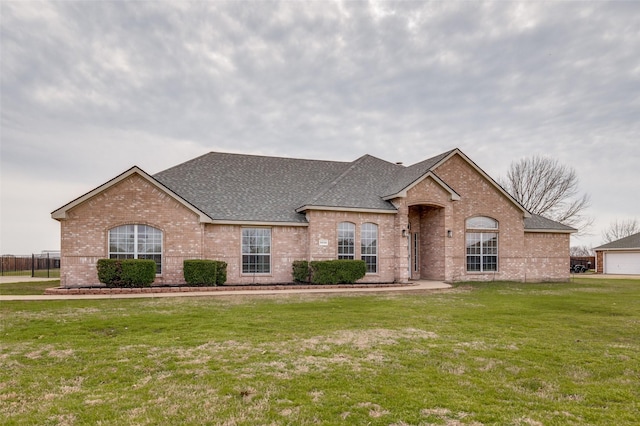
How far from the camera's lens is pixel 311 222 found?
67.5 feet

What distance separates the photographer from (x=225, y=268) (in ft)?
62.5

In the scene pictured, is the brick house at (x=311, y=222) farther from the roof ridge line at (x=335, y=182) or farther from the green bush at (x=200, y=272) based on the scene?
the green bush at (x=200, y=272)

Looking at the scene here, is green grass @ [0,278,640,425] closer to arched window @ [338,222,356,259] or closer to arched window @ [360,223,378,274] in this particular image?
arched window @ [338,222,356,259]

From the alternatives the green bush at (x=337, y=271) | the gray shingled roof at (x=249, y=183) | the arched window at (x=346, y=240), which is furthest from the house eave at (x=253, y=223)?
the green bush at (x=337, y=271)

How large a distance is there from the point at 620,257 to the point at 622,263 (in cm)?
54

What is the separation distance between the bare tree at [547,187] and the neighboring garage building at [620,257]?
4.73 metres

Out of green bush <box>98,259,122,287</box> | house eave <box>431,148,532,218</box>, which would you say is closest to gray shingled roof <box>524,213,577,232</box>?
house eave <box>431,148,532,218</box>

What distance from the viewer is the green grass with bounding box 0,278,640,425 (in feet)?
15.5

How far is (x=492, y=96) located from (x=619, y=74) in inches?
217

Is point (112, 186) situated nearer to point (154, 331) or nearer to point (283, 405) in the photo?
point (154, 331)

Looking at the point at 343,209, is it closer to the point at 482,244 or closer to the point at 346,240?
the point at 346,240

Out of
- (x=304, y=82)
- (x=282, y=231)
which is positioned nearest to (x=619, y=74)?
(x=304, y=82)

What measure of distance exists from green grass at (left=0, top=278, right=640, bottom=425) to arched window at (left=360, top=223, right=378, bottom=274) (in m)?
9.67

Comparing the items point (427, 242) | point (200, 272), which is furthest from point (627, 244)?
point (200, 272)
